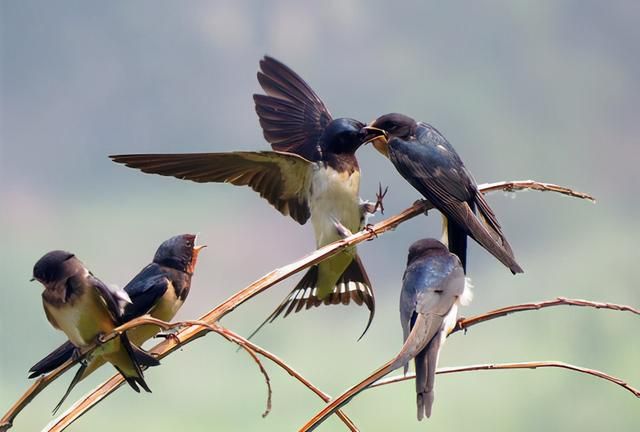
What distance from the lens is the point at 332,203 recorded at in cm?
254

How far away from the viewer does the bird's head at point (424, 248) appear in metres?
1.88

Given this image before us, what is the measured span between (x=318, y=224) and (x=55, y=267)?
114 cm

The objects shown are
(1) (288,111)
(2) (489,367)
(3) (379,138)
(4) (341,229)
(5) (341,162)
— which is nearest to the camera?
(2) (489,367)

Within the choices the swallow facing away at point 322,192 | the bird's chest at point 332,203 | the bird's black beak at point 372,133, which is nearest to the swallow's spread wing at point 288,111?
the swallow facing away at point 322,192

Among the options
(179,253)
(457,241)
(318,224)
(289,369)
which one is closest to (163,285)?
(179,253)

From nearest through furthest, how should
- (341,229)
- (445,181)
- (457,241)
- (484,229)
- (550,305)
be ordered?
1. (550,305)
2. (484,229)
3. (457,241)
4. (445,181)
5. (341,229)

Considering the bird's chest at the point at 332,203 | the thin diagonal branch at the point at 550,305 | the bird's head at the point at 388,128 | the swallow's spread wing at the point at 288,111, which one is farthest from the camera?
the swallow's spread wing at the point at 288,111

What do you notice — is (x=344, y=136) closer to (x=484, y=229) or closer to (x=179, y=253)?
(x=179, y=253)

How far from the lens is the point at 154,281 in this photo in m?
2.29

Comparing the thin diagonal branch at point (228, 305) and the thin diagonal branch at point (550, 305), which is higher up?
the thin diagonal branch at point (228, 305)

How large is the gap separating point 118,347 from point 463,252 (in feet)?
2.41

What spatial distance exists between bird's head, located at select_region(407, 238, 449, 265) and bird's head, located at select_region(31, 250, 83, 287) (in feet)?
2.43

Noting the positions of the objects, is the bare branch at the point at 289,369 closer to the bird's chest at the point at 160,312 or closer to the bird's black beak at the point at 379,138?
the bird's chest at the point at 160,312

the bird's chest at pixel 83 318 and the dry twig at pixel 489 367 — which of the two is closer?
the dry twig at pixel 489 367
